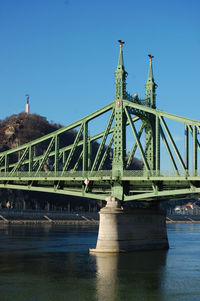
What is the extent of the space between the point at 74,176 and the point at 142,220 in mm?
12293

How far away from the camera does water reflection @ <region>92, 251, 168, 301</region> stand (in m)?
49.0

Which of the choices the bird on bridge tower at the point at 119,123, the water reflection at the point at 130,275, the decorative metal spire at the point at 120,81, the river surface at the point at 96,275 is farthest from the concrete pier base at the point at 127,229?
the decorative metal spire at the point at 120,81

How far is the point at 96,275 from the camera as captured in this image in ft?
188

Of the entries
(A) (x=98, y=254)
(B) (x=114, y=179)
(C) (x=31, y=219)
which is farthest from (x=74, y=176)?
(C) (x=31, y=219)

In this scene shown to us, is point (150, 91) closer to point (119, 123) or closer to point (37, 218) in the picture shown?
point (119, 123)

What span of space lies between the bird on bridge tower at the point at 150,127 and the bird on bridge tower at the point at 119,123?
642 centimetres

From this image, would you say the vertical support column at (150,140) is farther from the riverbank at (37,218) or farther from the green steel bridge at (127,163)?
the riverbank at (37,218)

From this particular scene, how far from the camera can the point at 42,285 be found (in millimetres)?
51938

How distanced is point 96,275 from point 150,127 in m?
34.5

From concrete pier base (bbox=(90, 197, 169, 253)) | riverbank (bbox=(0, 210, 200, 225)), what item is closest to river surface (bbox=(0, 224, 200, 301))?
concrete pier base (bbox=(90, 197, 169, 253))

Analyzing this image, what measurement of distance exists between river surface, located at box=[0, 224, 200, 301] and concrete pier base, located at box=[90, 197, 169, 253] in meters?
1.93

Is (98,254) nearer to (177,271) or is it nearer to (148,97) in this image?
(177,271)

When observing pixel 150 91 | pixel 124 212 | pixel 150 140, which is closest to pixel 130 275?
pixel 124 212

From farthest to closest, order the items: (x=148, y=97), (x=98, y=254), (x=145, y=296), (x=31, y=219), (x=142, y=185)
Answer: (x=31, y=219), (x=148, y=97), (x=142, y=185), (x=98, y=254), (x=145, y=296)
